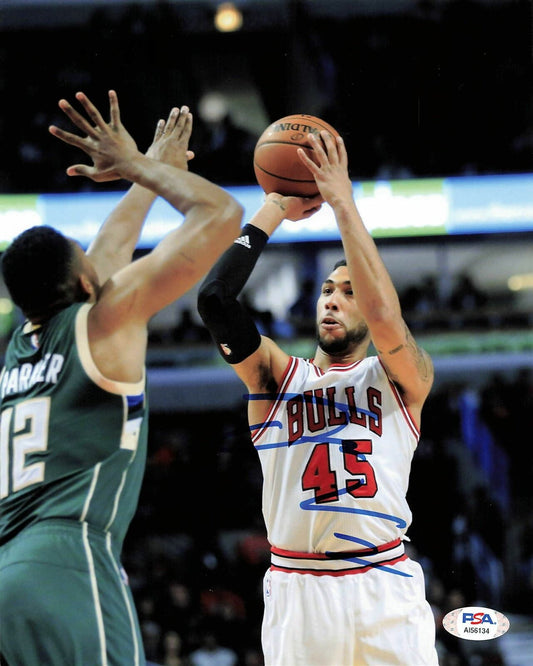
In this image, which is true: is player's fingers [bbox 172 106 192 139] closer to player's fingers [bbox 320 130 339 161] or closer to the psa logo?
player's fingers [bbox 320 130 339 161]

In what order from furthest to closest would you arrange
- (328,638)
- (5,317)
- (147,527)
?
(5,317) < (147,527) < (328,638)

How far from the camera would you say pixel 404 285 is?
12.6m

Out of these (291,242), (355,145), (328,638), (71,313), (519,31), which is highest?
(519,31)

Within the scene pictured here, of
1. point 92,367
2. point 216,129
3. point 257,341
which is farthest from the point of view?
point 216,129

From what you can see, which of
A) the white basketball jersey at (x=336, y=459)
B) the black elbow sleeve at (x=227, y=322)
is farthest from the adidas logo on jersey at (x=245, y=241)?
the white basketball jersey at (x=336, y=459)

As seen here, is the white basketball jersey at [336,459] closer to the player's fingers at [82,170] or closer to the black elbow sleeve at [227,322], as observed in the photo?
the black elbow sleeve at [227,322]

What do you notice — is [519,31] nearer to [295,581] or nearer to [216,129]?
[216,129]

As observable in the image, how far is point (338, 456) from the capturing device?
3418mm

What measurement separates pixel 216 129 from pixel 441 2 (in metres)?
3.68

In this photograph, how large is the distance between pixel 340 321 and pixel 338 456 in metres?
0.58

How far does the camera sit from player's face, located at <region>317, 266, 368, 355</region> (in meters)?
3.63

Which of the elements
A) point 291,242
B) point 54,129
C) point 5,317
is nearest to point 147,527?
point 5,317

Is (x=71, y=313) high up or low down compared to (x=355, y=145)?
down

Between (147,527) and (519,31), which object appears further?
(519,31)
